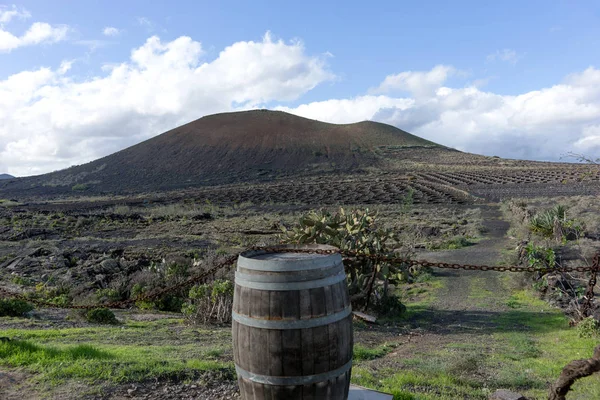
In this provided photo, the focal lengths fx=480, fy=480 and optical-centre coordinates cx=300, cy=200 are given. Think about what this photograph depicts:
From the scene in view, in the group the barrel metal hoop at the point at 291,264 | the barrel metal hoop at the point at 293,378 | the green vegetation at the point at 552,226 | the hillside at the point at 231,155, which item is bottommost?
the barrel metal hoop at the point at 293,378

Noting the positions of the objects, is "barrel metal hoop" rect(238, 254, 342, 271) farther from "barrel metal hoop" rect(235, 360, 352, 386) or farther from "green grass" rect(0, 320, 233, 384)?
"green grass" rect(0, 320, 233, 384)

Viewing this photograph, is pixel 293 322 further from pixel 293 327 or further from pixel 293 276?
pixel 293 276

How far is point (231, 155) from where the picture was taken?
96.1 metres

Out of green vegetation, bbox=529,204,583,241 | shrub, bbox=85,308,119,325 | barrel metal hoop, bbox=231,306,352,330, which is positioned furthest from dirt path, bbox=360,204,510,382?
shrub, bbox=85,308,119,325

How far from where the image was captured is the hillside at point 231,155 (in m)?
80.9

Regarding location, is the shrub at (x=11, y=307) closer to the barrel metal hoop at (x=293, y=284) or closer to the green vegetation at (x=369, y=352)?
the green vegetation at (x=369, y=352)

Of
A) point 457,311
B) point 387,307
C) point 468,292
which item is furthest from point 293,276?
point 468,292

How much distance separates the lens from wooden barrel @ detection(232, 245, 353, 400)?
3385 millimetres

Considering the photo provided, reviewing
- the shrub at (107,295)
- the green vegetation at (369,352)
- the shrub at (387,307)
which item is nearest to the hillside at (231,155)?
the shrub at (107,295)

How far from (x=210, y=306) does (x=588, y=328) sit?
5.94m

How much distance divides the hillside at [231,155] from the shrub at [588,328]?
68488 millimetres

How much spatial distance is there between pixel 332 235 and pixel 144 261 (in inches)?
301

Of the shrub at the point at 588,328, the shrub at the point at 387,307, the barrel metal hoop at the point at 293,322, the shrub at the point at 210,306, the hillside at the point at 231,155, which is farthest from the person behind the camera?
the hillside at the point at 231,155

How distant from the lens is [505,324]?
8.20m
